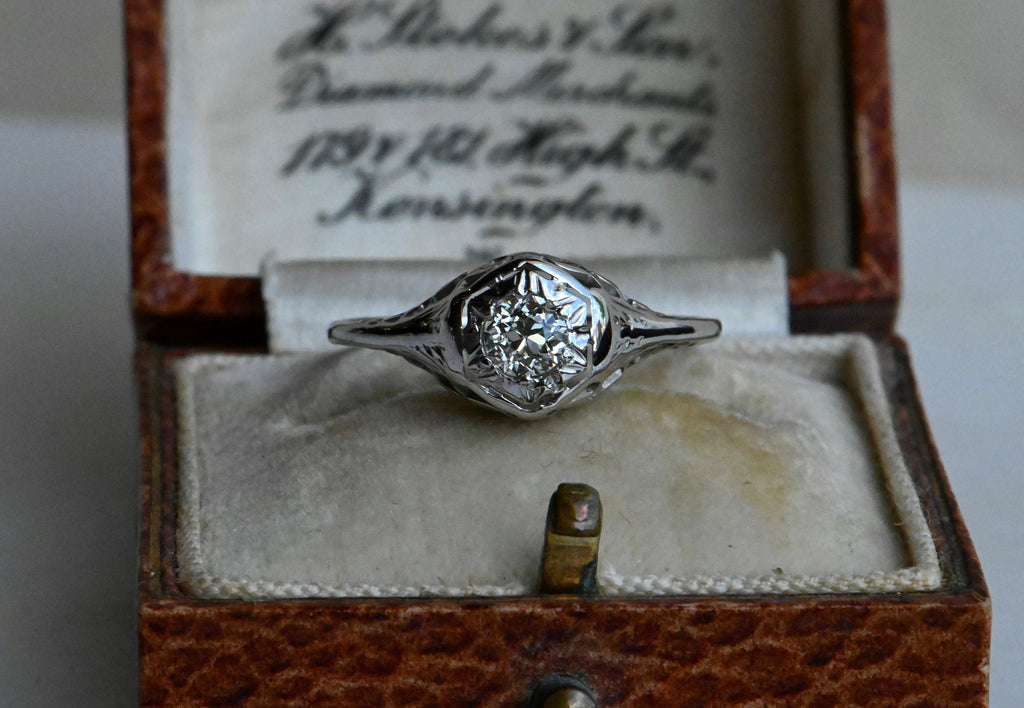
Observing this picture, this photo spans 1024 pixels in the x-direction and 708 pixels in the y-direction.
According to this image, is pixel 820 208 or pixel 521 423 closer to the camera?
pixel 521 423

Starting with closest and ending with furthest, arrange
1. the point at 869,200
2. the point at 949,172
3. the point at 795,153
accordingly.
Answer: the point at 869,200, the point at 795,153, the point at 949,172

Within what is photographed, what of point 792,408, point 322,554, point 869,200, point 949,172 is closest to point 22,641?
point 322,554

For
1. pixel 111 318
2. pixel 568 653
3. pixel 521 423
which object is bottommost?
pixel 568 653

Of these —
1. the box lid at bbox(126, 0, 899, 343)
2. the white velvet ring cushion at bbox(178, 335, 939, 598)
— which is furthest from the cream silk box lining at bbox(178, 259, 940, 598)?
the box lid at bbox(126, 0, 899, 343)

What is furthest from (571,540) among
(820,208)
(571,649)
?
(820,208)

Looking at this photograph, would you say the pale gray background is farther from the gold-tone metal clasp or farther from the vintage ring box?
the gold-tone metal clasp

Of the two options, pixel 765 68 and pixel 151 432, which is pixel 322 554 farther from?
pixel 765 68

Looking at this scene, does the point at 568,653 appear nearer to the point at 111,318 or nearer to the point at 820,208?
the point at 820,208
